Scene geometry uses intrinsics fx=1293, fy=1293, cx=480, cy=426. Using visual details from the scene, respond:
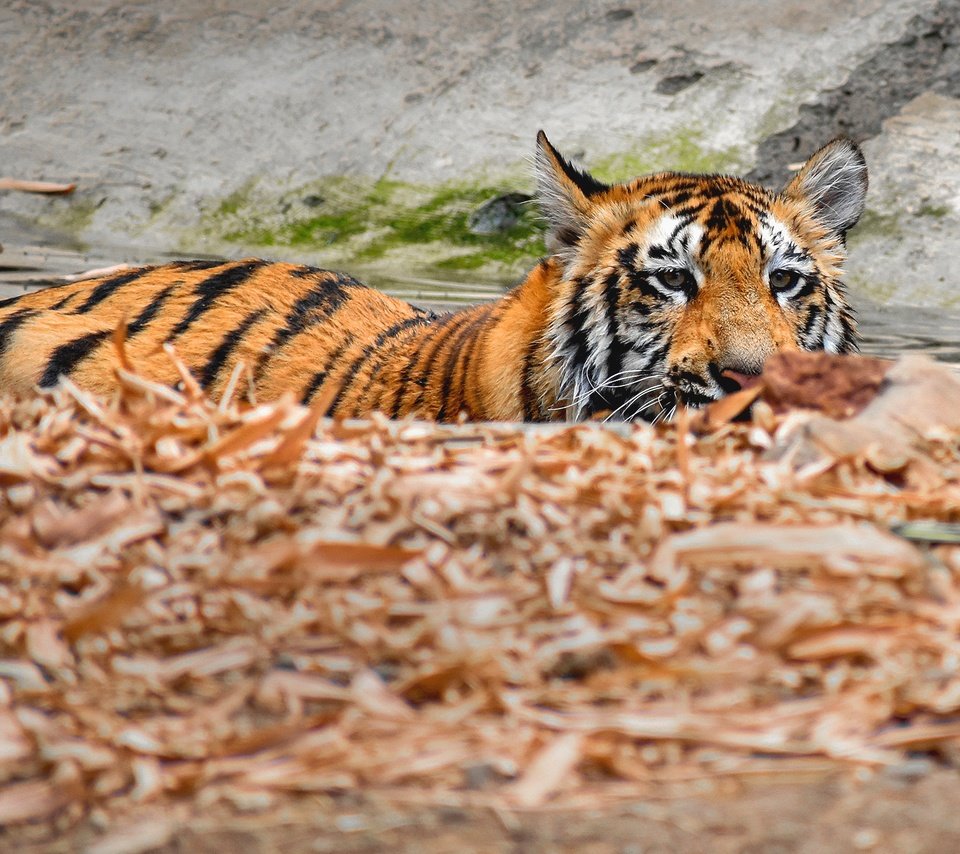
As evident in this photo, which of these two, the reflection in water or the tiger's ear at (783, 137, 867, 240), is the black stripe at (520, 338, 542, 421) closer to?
the tiger's ear at (783, 137, 867, 240)

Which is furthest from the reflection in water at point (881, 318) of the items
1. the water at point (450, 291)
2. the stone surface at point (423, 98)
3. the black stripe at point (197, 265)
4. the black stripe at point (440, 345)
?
the black stripe at point (440, 345)

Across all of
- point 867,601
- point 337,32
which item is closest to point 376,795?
point 867,601

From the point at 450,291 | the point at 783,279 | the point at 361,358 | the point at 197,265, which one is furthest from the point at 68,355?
the point at 450,291

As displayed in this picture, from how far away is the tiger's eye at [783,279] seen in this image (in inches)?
112

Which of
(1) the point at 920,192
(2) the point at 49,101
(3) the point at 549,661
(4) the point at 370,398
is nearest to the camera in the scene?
(3) the point at 549,661

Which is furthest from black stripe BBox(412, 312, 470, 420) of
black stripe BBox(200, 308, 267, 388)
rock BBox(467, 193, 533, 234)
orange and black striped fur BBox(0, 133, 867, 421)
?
rock BBox(467, 193, 533, 234)

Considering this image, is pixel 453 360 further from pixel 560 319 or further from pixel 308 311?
pixel 308 311

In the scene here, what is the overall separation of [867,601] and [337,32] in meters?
6.81

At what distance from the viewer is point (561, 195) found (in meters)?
3.06

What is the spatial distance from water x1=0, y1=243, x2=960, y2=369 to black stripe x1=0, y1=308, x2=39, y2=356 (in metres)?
1.63

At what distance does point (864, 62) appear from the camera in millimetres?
6918

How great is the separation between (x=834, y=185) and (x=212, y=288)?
1.64 metres

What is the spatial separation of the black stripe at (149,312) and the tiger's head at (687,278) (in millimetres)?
1086

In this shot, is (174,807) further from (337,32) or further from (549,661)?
(337,32)
